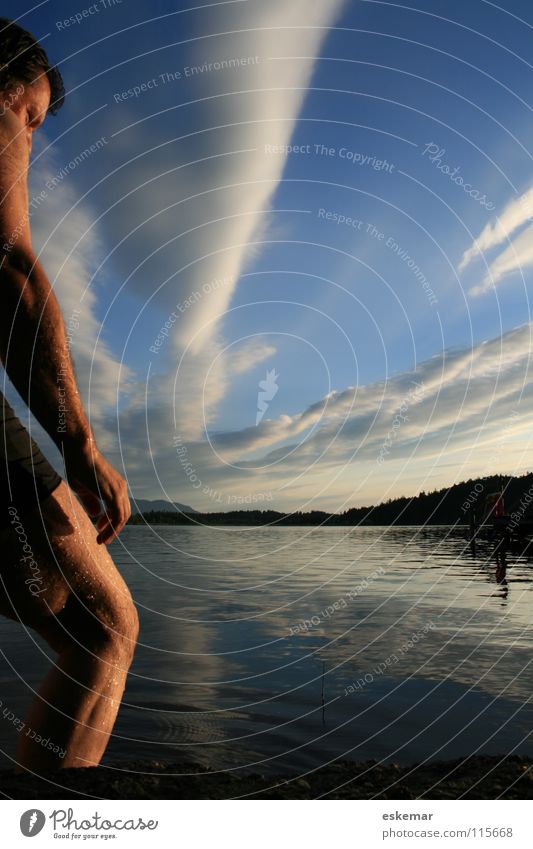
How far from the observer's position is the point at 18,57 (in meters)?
3.49

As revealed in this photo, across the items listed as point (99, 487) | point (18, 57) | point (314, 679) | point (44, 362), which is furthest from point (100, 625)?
point (314, 679)

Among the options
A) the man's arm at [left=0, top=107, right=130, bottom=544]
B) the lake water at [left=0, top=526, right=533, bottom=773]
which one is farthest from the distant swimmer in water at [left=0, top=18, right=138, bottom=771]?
the lake water at [left=0, top=526, right=533, bottom=773]

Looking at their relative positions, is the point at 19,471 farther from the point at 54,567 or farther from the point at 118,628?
the point at 118,628

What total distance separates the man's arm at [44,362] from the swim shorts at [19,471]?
269mm

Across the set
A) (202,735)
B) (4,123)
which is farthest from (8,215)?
(202,735)

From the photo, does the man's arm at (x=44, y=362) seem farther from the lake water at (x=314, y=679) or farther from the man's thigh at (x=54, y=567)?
the lake water at (x=314, y=679)

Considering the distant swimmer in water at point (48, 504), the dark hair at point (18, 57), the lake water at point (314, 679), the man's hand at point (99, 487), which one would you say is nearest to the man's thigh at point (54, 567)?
the distant swimmer in water at point (48, 504)

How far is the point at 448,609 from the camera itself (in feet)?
64.5

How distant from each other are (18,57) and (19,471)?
2.28m

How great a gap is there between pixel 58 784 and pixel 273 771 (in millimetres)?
3178

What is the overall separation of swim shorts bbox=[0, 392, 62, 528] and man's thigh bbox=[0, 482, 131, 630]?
49mm

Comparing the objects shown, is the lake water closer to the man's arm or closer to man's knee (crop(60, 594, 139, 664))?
man's knee (crop(60, 594, 139, 664))

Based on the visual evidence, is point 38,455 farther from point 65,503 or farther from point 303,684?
point 303,684

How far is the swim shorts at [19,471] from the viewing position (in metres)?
3.07
